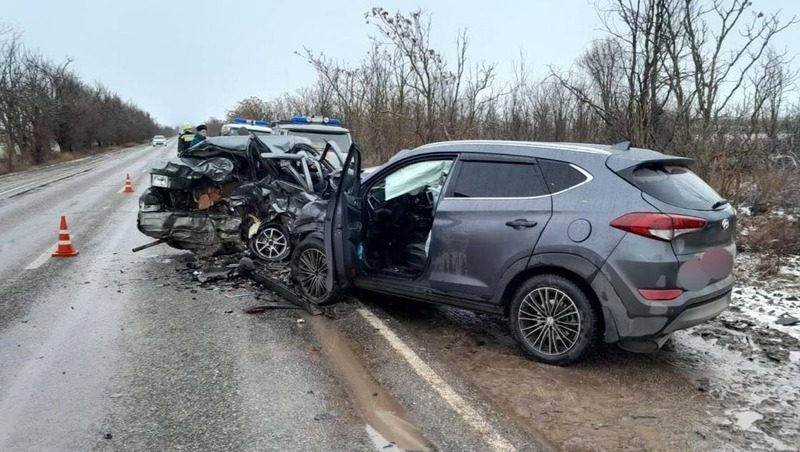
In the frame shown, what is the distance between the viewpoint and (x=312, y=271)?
588 cm

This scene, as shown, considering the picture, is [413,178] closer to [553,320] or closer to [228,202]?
[553,320]

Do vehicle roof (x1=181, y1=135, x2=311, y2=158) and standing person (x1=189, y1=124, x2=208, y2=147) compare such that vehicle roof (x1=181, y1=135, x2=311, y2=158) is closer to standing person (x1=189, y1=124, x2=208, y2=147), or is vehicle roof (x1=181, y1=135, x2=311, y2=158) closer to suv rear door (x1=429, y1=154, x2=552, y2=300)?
standing person (x1=189, y1=124, x2=208, y2=147)

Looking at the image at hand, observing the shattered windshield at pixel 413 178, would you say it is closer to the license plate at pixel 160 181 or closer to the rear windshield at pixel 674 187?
the rear windshield at pixel 674 187

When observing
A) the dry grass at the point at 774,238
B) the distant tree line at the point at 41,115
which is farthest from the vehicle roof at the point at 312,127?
the distant tree line at the point at 41,115

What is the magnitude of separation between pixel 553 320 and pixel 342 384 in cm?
161

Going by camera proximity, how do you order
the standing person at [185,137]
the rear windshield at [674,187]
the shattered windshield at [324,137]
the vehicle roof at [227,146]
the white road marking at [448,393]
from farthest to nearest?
the shattered windshield at [324,137] < the standing person at [185,137] < the vehicle roof at [227,146] < the rear windshield at [674,187] < the white road marking at [448,393]

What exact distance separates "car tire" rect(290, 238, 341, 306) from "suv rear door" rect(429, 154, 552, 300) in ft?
4.50

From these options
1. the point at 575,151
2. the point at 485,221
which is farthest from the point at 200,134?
the point at 575,151

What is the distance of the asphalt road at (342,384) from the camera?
327 centimetres

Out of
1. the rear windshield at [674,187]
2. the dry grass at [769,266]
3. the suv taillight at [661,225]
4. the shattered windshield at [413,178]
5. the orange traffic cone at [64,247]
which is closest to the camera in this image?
the suv taillight at [661,225]

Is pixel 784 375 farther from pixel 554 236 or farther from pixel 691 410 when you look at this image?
pixel 554 236

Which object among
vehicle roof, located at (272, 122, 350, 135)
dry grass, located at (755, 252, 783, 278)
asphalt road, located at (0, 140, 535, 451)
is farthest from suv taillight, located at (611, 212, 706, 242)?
vehicle roof, located at (272, 122, 350, 135)

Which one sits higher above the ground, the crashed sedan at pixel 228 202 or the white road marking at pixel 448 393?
the crashed sedan at pixel 228 202

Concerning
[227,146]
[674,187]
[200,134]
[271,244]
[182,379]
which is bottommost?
[182,379]
